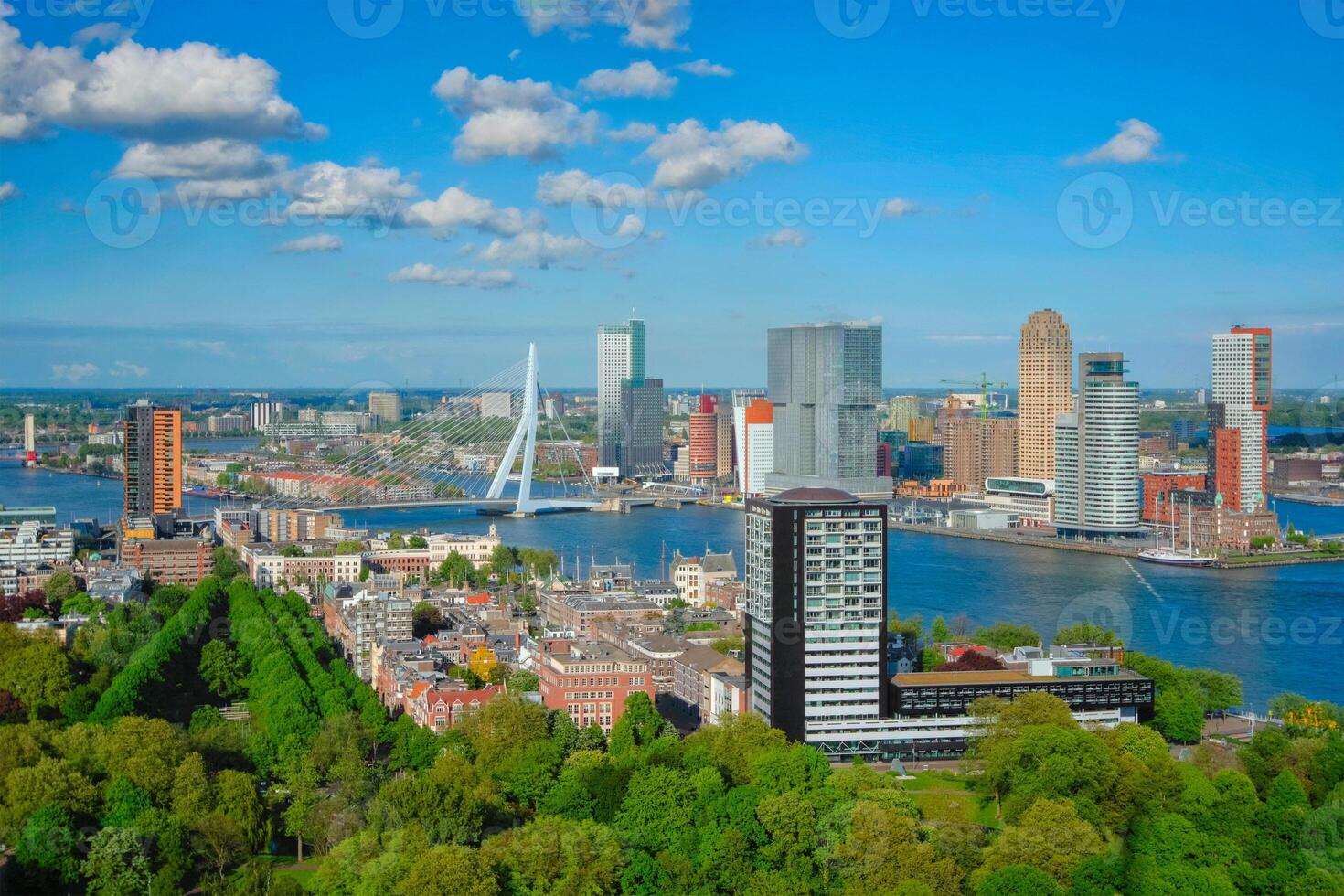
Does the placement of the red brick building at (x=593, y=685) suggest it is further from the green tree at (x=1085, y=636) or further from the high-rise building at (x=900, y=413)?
the high-rise building at (x=900, y=413)

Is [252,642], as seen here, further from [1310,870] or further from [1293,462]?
[1293,462]

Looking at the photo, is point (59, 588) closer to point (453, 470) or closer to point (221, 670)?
point (221, 670)

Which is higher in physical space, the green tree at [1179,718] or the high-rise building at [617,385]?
the high-rise building at [617,385]

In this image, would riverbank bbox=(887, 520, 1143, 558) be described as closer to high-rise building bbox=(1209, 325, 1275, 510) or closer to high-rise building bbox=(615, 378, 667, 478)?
high-rise building bbox=(1209, 325, 1275, 510)

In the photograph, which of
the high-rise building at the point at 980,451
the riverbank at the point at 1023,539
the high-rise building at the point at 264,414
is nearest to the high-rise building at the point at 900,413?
the high-rise building at the point at 980,451

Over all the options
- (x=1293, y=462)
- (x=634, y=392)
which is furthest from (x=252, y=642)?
(x=634, y=392)

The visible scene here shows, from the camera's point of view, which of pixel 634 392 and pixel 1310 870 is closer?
pixel 1310 870
